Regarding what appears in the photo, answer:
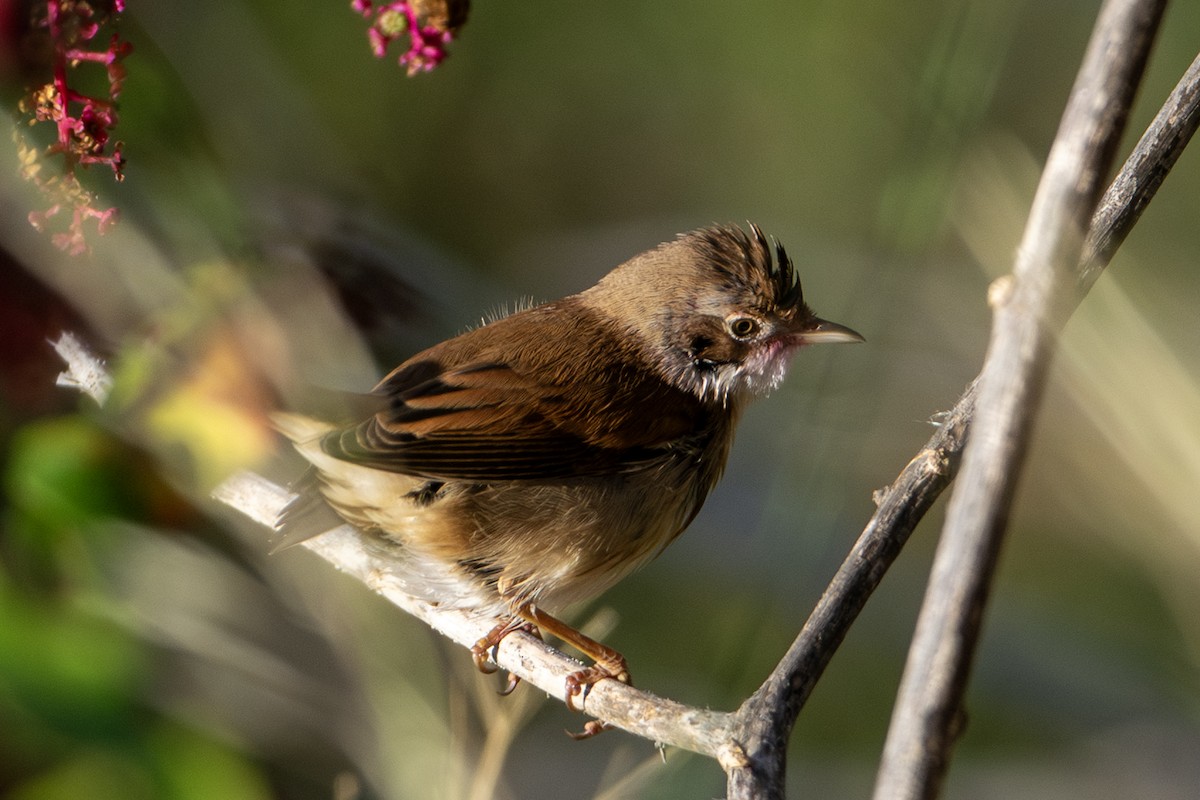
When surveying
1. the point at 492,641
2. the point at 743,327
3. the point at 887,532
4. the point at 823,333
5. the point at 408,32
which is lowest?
the point at 887,532

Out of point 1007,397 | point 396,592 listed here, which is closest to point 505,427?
point 396,592

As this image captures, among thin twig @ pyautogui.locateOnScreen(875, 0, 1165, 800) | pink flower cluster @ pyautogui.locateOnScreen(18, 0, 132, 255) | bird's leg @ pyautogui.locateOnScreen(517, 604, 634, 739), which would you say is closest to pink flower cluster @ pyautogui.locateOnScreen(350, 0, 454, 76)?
pink flower cluster @ pyautogui.locateOnScreen(18, 0, 132, 255)

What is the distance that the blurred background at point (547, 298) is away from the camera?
7.48ft

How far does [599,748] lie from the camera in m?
4.46

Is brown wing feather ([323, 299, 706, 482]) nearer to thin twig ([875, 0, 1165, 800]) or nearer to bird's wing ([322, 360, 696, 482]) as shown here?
bird's wing ([322, 360, 696, 482])

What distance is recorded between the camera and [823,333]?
3381mm

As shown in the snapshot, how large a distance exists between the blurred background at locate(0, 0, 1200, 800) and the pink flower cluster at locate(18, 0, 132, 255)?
0.16 feet

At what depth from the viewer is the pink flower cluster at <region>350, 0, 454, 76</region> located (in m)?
1.94

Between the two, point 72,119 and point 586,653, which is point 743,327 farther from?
point 72,119

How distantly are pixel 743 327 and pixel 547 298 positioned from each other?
228 centimetres

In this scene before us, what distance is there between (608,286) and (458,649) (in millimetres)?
1131

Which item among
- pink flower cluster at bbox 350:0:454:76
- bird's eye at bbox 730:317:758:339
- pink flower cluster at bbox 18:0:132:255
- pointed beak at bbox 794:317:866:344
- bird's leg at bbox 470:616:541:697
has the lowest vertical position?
bird's leg at bbox 470:616:541:697

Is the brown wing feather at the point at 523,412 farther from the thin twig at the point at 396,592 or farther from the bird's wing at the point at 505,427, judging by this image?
the thin twig at the point at 396,592

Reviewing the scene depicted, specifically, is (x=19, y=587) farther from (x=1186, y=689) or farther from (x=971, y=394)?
(x=1186, y=689)
